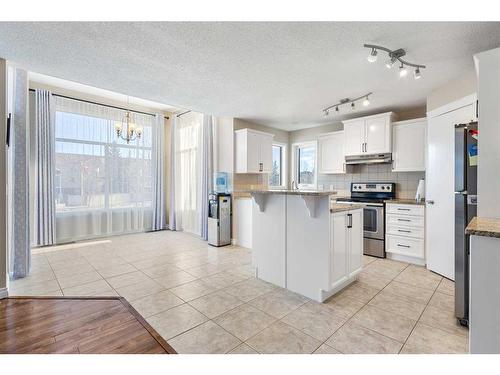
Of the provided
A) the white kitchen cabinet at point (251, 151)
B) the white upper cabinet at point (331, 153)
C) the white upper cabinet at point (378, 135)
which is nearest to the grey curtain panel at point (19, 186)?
the white kitchen cabinet at point (251, 151)

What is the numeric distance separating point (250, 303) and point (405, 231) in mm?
2717

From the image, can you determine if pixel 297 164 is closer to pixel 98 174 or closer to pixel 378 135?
pixel 378 135

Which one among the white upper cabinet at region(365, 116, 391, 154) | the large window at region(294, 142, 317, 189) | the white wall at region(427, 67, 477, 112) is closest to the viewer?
the white wall at region(427, 67, 477, 112)

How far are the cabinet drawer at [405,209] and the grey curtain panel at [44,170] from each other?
19.7 feet

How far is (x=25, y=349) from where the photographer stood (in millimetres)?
1700

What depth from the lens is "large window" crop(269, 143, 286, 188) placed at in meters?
5.91

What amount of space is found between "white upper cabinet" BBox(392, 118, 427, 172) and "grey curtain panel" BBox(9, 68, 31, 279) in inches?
213

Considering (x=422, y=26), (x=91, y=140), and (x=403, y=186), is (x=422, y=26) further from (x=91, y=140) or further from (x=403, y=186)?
(x=91, y=140)

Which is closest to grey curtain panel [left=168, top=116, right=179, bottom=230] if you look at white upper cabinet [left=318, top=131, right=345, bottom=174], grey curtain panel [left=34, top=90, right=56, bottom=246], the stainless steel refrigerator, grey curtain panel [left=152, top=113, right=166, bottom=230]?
grey curtain panel [left=152, top=113, right=166, bottom=230]

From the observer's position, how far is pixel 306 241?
2562 millimetres

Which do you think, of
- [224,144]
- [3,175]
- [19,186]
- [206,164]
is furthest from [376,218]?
[19,186]

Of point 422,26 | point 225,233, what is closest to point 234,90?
point 422,26

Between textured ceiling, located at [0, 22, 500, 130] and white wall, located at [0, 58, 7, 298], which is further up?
textured ceiling, located at [0, 22, 500, 130]

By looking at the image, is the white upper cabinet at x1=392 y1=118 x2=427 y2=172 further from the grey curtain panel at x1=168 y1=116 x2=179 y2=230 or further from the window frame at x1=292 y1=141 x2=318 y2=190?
the grey curtain panel at x1=168 y1=116 x2=179 y2=230
